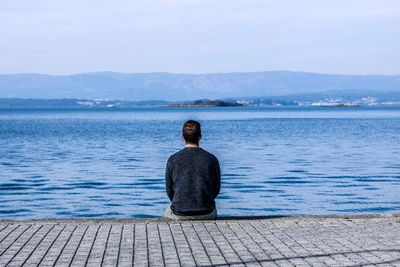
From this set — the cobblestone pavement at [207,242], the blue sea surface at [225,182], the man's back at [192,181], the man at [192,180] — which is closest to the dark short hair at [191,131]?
the man at [192,180]

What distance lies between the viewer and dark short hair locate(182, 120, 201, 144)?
1137cm

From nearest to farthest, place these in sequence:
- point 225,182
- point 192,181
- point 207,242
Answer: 1. point 207,242
2. point 192,181
3. point 225,182

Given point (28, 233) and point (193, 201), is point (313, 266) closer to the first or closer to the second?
point (193, 201)

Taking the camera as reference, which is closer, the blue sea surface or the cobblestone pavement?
the cobblestone pavement

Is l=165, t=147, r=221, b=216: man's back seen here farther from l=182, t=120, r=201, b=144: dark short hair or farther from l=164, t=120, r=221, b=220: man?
l=182, t=120, r=201, b=144: dark short hair

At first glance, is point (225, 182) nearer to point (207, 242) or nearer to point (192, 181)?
point (192, 181)

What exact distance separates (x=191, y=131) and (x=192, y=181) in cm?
69

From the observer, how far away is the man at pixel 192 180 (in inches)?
447

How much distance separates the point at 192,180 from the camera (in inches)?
447

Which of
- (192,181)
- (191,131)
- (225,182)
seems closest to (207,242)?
(192,181)

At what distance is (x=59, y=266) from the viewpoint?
337 inches

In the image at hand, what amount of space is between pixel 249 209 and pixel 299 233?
11869 millimetres

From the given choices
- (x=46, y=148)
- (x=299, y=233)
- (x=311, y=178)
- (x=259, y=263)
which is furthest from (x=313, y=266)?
(x=46, y=148)

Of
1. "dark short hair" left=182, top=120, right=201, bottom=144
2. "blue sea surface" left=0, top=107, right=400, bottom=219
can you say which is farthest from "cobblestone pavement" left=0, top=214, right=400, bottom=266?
"blue sea surface" left=0, top=107, right=400, bottom=219
